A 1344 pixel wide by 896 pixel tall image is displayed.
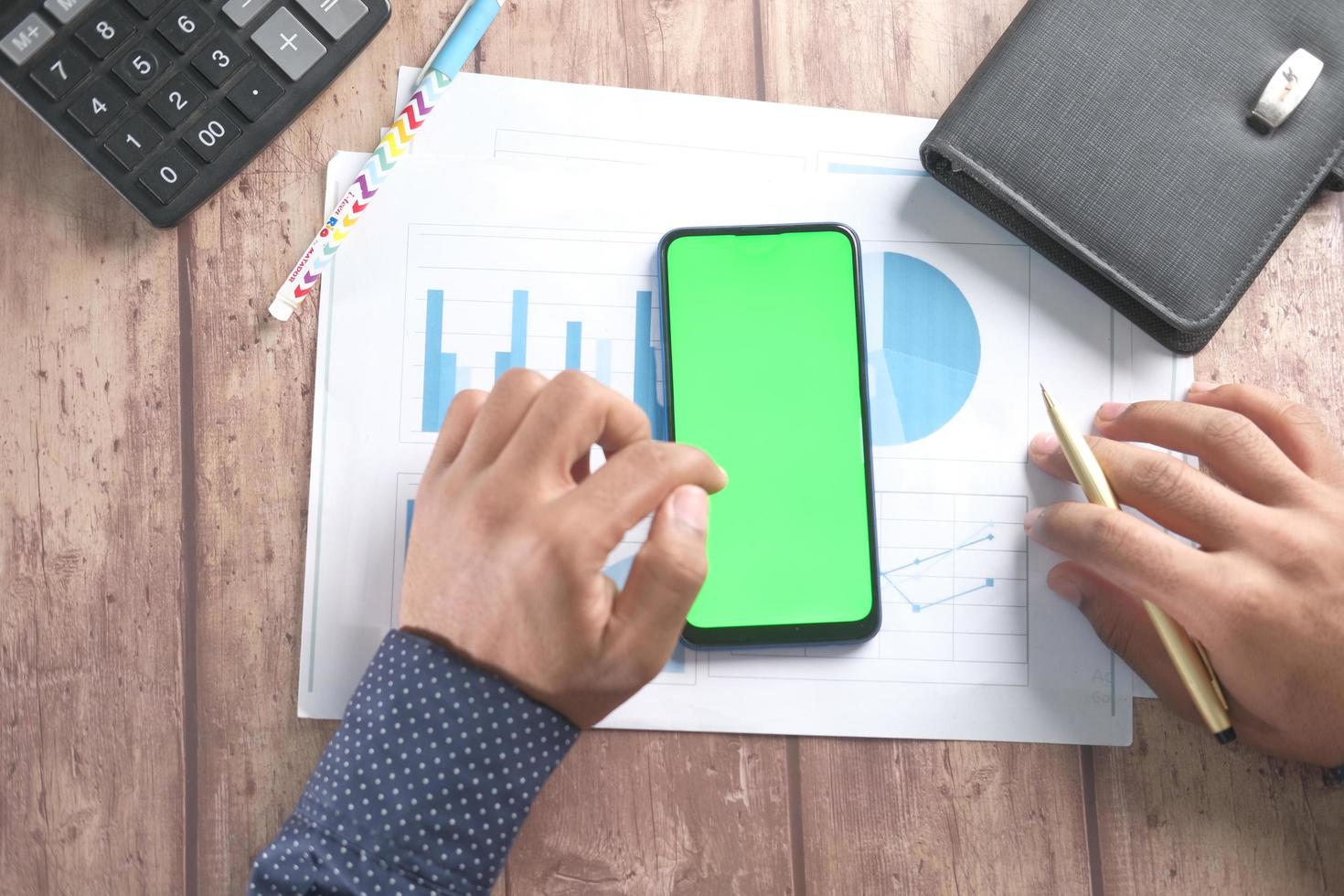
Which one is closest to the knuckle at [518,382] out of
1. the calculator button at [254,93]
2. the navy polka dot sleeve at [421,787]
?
the navy polka dot sleeve at [421,787]

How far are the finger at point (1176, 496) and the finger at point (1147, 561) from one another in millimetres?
16

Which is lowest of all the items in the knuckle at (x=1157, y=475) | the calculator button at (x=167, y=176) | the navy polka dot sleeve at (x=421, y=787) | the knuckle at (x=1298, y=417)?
the knuckle at (x=1298, y=417)

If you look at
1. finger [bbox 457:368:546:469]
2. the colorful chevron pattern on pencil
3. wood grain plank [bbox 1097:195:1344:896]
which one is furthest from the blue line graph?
the colorful chevron pattern on pencil

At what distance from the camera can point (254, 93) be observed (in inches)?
17.4

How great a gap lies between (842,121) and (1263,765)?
1.26 ft

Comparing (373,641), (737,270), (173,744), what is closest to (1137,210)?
(737,270)

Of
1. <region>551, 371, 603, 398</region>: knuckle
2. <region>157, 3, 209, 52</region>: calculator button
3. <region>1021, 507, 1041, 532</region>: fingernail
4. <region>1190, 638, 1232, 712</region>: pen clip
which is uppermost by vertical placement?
<region>157, 3, 209, 52</region>: calculator button

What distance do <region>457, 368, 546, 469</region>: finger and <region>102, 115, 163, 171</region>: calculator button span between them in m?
0.23

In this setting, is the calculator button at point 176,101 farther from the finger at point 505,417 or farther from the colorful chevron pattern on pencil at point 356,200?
the finger at point 505,417

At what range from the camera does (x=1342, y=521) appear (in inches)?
16.2

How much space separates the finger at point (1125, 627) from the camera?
446mm

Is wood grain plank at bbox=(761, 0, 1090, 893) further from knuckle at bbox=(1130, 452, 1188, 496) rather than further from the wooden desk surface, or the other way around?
knuckle at bbox=(1130, 452, 1188, 496)

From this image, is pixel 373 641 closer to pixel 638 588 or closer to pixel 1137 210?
pixel 638 588

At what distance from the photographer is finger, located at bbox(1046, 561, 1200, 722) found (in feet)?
1.46
